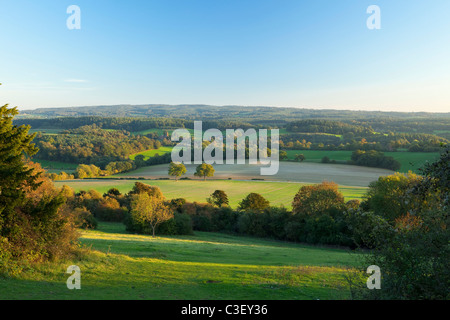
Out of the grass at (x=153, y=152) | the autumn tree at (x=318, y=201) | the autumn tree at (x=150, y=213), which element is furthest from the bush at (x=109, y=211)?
the grass at (x=153, y=152)

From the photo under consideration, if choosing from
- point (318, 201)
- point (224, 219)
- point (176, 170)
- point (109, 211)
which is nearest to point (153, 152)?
point (176, 170)

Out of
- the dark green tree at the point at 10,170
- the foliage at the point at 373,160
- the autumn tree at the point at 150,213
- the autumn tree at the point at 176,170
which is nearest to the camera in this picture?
the dark green tree at the point at 10,170

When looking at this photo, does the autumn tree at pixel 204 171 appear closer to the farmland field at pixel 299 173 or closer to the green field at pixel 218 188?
the farmland field at pixel 299 173

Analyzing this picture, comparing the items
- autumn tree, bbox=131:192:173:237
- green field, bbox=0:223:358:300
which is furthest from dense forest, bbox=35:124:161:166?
green field, bbox=0:223:358:300

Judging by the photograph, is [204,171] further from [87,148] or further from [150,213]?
[87,148]

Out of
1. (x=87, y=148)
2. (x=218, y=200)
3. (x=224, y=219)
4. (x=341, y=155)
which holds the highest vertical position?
(x=87, y=148)

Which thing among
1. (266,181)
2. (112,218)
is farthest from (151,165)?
(112,218)

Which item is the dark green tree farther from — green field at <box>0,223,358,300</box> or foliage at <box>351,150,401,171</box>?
foliage at <box>351,150,401,171</box>

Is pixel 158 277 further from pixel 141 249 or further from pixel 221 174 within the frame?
pixel 221 174
